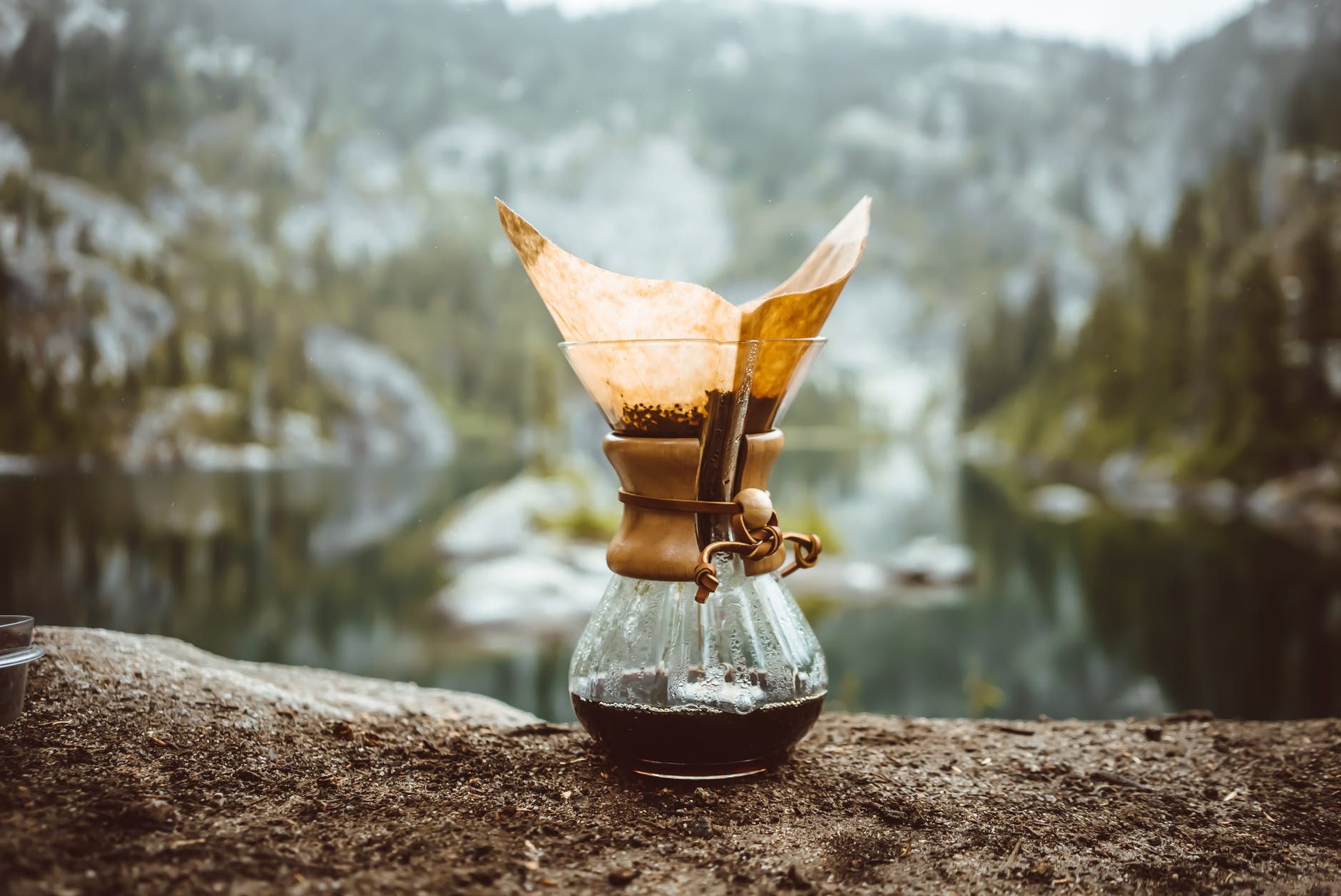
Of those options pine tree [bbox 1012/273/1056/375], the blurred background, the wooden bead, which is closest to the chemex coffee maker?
the wooden bead

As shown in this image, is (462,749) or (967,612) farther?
(967,612)

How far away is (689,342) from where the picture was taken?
3.38 ft

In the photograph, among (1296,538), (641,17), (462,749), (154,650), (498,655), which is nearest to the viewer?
(462,749)

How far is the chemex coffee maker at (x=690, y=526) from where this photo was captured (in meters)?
1.05

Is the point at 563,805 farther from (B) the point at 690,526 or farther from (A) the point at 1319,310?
(A) the point at 1319,310

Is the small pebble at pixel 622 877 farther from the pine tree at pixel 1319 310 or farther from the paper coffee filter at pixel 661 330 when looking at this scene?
the pine tree at pixel 1319 310

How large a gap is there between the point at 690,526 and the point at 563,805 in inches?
12.6

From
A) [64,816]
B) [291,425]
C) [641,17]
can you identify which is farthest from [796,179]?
[64,816]

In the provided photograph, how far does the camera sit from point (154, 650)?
55.6 inches

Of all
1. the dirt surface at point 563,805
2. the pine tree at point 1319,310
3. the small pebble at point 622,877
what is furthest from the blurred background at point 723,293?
the small pebble at point 622,877

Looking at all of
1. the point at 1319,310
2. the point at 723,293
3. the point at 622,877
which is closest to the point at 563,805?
the point at 622,877

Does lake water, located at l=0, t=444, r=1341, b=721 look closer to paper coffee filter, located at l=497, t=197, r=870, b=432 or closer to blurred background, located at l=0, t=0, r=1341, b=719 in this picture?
blurred background, located at l=0, t=0, r=1341, b=719

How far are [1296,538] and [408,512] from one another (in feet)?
10.4

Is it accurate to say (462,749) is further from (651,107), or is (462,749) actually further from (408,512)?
(651,107)
